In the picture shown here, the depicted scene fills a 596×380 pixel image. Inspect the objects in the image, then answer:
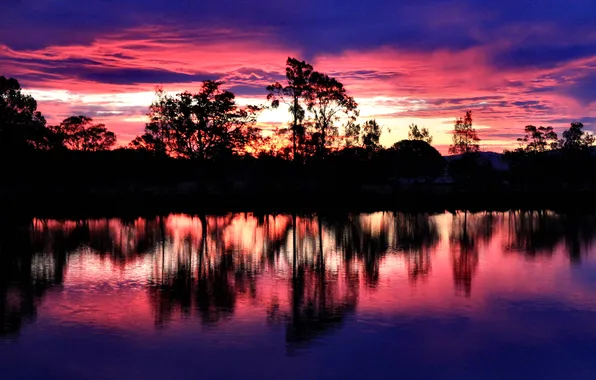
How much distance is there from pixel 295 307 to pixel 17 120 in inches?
2221

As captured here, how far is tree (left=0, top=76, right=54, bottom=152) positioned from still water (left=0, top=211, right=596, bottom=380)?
31609 millimetres

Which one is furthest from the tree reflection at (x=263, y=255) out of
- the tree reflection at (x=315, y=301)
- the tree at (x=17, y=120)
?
the tree at (x=17, y=120)

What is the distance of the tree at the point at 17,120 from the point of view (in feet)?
216

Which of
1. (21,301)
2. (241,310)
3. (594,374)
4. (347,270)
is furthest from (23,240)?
(594,374)

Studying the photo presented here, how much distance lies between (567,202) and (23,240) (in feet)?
198

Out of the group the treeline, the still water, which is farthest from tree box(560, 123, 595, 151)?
the still water

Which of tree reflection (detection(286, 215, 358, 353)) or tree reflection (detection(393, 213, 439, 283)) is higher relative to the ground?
tree reflection (detection(393, 213, 439, 283))

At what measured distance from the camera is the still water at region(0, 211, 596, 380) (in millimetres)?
14047

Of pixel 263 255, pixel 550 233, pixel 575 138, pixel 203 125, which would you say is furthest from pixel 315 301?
pixel 575 138

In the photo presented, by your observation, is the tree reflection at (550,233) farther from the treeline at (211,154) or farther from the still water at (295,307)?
the treeline at (211,154)

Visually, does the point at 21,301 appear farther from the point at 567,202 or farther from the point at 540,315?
the point at 567,202

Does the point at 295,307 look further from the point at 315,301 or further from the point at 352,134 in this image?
the point at 352,134

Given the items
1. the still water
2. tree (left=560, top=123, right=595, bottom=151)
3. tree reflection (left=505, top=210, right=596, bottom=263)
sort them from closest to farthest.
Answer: the still water < tree reflection (left=505, top=210, right=596, bottom=263) < tree (left=560, top=123, right=595, bottom=151)

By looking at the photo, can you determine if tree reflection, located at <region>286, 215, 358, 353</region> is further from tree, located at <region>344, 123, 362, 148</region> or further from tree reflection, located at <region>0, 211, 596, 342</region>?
tree, located at <region>344, 123, 362, 148</region>
